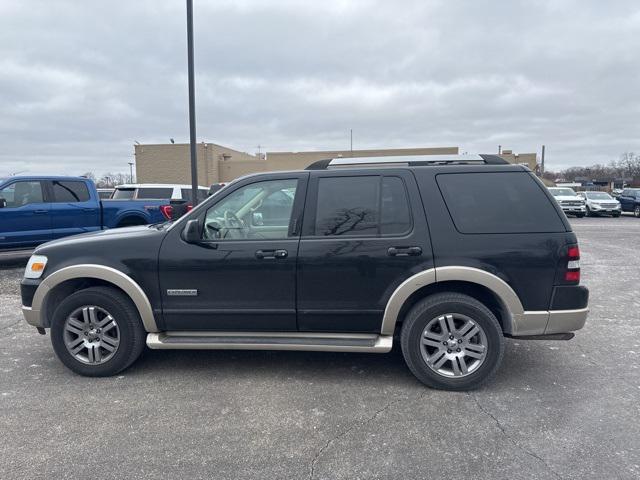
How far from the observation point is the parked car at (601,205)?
24859mm

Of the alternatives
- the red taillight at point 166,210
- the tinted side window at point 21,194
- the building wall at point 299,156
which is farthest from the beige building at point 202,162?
the tinted side window at point 21,194

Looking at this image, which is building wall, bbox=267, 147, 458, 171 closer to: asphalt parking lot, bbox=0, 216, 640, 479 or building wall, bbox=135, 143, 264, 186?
building wall, bbox=135, 143, 264, 186

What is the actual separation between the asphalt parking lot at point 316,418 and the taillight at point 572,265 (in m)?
0.96

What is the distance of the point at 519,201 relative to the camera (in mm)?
3607

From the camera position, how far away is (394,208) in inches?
146

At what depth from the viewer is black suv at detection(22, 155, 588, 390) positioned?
354 centimetres

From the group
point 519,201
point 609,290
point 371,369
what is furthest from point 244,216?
point 609,290

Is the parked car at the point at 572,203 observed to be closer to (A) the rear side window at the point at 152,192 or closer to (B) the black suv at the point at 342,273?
(A) the rear side window at the point at 152,192

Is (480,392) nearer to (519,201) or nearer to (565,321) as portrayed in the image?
(565,321)

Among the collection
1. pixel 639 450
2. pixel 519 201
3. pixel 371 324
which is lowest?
pixel 639 450

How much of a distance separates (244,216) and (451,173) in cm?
186

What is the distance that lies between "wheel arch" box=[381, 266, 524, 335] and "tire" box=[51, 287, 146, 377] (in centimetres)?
224

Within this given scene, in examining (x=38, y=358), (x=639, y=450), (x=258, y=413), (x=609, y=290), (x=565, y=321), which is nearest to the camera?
(x=639, y=450)

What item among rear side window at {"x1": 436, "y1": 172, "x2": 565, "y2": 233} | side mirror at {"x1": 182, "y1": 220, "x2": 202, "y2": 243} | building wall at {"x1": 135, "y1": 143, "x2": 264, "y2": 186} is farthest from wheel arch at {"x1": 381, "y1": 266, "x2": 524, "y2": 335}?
building wall at {"x1": 135, "y1": 143, "x2": 264, "y2": 186}
